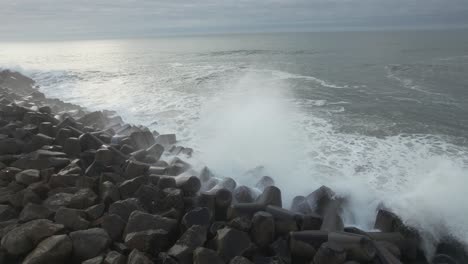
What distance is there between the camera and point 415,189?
25.1 feet

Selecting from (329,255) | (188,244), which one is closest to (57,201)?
(188,244)

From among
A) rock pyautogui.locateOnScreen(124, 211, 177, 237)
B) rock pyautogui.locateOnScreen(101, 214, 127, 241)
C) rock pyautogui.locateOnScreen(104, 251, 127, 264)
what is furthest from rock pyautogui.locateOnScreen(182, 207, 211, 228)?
rock pyautogui.locateOnScreen(104, 251, 127, 264)

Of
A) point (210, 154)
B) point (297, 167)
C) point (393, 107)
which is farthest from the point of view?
point (393, 107)

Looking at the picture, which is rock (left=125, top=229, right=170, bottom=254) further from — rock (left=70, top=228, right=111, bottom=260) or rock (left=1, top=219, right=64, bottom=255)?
rock (left=1, top=219, right=64, bottom=255)

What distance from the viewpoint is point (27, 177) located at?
668 cm

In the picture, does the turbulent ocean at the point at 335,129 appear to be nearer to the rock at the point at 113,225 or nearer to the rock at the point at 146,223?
the rock at the point at 146,223

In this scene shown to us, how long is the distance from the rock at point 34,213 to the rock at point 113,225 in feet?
3.17

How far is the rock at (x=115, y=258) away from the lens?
4551 millimetres

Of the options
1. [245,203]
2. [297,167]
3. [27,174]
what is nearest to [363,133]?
[297,167]

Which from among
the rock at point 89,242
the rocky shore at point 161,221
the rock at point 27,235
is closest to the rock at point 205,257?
the rocky shore at point 161,221

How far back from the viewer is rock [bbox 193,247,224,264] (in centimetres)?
464

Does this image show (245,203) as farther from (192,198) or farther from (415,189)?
(415,189)

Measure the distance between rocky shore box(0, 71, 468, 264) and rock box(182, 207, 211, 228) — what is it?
16 millimetres

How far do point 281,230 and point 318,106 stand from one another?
10.6m
